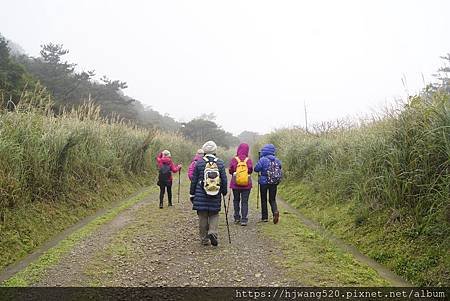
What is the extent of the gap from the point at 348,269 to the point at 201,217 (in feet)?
8.62

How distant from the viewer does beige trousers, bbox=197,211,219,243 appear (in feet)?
21.3

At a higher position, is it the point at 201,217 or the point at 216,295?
the point at 201,217

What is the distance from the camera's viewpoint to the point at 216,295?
170 inches

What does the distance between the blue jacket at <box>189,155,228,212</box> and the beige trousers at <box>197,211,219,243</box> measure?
104mm

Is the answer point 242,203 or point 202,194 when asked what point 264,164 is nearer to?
point 242,203

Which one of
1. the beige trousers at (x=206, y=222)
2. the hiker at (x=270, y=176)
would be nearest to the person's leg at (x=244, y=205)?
the hiker at (x=270, y=176)

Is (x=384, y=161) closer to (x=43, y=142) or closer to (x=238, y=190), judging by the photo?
(x=238, y=190)

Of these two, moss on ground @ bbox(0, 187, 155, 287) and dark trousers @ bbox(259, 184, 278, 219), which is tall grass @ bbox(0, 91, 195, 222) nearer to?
moss on ground @ bbox(0, 187, 155, 287)

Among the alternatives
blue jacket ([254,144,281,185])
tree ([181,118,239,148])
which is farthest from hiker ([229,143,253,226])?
tree ([181,118,239,148])

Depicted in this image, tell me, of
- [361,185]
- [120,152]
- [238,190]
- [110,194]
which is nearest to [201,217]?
[238,190]

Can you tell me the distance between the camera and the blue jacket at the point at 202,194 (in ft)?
21.3

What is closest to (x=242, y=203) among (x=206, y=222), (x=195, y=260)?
(x=206, y=222)

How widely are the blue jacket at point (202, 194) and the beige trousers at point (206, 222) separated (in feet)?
0.34

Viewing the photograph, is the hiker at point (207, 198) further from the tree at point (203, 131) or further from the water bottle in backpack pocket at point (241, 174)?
the tree at point (203, 131)
